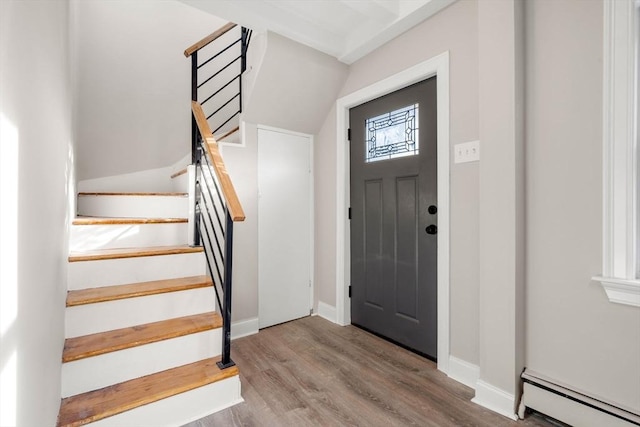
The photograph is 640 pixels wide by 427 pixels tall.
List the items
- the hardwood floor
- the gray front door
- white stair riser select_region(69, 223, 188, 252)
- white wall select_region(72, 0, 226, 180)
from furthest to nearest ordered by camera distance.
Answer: white wall select_region(72, 0, 226, 180) < the gray front door < white stair riser select_region(69, 223, 188, 252) < the hardwood floor

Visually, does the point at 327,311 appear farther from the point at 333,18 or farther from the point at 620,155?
the point at 333,18

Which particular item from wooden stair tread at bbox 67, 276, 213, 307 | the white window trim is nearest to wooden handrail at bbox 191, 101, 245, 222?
wooden stair tread at bbox 67, 276, 213, 307

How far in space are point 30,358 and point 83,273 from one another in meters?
1.05

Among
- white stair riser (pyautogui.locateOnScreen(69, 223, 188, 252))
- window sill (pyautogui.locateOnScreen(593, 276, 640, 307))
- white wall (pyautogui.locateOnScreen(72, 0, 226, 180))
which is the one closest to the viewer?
window sill (pyautogui.locateOnScreen(593, 276, 640, 307))

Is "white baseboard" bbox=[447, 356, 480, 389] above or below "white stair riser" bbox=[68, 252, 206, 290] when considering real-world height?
below

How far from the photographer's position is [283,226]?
2.97 meters

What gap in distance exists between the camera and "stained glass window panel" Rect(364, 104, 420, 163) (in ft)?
7.54

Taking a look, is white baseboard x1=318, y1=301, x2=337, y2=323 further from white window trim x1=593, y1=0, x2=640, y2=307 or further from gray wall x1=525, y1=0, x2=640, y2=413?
white window trim x1=593, y1=0, x2=640, y2=307

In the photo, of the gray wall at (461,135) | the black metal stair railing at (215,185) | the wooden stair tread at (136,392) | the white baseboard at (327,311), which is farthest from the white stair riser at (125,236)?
the gray wall at (461,135)

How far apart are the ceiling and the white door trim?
31 centimetres

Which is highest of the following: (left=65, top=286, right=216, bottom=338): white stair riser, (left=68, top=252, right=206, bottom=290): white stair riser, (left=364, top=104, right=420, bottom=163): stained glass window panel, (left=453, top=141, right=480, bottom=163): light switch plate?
(left=364, top=104, right=420, bottom=163): stained glass window panel

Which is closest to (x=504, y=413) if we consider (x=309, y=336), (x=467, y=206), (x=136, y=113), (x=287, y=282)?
(x=467, y=206)

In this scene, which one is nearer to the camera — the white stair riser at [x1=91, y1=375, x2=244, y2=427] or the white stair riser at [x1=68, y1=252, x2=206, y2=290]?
the white stair riser at [x1=91, y1=375, x2=244, y2=427]

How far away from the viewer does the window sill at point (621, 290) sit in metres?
1.30
